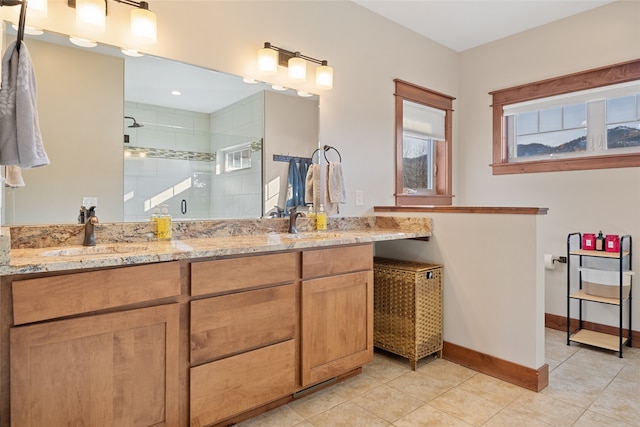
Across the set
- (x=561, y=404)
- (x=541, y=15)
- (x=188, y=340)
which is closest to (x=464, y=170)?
(x=541, y=15)

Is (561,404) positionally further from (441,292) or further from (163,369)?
(163,369)

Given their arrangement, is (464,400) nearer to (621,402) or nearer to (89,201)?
(621,402)

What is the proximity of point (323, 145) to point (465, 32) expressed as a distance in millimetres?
1771

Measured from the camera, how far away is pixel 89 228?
1704mm

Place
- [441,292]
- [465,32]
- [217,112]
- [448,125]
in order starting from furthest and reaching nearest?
[448,125] < [465,32] < [441,292] < [217,112]

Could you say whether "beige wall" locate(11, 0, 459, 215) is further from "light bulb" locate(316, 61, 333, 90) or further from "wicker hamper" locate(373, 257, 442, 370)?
"wicker hamper" locate(373, 257, 442, 370)

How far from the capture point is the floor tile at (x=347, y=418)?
1773 mm

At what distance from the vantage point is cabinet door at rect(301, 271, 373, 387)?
190 cm

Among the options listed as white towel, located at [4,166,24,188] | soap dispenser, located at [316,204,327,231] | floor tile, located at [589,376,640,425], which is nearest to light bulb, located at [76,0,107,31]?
white towel, located at [4,166,24,188]

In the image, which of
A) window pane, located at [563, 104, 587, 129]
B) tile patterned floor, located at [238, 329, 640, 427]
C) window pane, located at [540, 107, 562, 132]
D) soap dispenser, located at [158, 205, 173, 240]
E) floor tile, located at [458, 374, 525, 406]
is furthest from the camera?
window pane, located at [540, 107, 562, 132]

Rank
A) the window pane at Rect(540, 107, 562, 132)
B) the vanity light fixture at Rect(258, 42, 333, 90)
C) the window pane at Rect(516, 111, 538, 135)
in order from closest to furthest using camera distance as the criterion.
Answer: the vanity light fixture at Rect(258, 42, 333, 90) → the window pane at Rect(540, 107, 562, 132) → the window pane at Rect(516, 111, 538, 135)

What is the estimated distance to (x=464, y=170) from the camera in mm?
3705

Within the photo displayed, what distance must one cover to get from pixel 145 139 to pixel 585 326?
11.2 ft

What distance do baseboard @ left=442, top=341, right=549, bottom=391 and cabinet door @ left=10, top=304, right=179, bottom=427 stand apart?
1.75 metres
